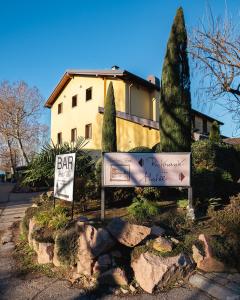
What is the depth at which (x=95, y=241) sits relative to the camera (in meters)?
4.38

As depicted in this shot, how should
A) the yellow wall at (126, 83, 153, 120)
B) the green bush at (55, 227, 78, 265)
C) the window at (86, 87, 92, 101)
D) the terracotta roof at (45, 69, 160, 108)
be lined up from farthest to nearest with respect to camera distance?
the window at (86, 87, 92, 101) < the yellow wall at (126, 83, 153, 120) < the terracotta roof at (45, 69, 160, 108) < the green bush at (55, 227, 78, 265)

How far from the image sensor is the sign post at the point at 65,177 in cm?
622

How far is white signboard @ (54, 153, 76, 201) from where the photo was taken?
20.5 ft

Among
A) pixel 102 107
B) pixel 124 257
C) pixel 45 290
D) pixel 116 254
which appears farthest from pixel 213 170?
pixel 102 107

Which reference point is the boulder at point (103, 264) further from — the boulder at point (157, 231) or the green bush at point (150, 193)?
the green bush at point (150, 193)

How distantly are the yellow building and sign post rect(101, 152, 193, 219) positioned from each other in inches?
386

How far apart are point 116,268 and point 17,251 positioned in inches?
108

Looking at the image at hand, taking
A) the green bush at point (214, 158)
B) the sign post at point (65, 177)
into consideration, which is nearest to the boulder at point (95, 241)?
the sign post at point (65, 177)

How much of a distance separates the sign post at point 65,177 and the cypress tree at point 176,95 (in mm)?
3196

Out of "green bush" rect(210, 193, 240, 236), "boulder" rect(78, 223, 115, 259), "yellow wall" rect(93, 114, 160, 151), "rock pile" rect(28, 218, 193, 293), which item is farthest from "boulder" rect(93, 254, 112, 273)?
"yellow wall" rect(93, 114, 160, 151)

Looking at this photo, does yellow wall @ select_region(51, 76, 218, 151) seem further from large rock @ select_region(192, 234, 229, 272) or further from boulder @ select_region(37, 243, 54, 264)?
large rock @ select_region(192, 234, 229, 272)

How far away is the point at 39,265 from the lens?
4996 millimetres

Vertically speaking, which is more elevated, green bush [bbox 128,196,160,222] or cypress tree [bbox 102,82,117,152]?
cypress tree [bbox 102,82,117,152]

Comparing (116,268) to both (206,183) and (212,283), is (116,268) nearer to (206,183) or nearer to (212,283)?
(212,283)
